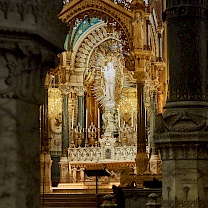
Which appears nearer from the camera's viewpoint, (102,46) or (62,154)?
(62,154)

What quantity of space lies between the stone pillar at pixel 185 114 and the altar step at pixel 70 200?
10356 millimetres

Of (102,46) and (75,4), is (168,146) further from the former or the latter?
(102,46)

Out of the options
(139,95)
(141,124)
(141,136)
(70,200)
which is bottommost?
(70,200)

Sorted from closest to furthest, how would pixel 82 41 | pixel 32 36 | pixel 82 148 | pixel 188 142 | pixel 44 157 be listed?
pixel 32 36 → pixel 188 142 → pixel 44 157 → pixel 82 148 → pixel 82 41

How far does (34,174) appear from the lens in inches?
93.7

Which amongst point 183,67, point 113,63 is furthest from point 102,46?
point 183,67

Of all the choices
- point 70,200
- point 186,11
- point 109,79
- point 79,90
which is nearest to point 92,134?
point 79,90

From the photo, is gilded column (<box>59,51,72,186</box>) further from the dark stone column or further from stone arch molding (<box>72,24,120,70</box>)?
the dark stone column

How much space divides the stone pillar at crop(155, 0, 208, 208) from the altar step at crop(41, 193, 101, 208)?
10.4 meters

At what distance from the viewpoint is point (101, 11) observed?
20.0m

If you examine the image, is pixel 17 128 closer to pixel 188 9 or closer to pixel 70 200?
pixel 188 9

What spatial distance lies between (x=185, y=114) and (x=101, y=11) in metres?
13.8

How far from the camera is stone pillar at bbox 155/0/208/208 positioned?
21.3 ft

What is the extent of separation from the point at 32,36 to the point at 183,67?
469 centimetres
